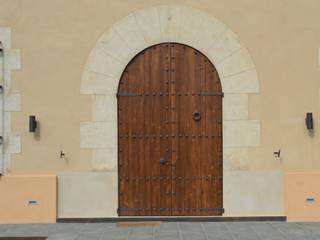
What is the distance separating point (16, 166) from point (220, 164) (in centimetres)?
373

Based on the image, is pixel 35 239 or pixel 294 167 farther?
pixel 294 167

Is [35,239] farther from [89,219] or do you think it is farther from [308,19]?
[308,19]

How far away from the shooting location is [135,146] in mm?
8727

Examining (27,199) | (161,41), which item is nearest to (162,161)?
(161,41)

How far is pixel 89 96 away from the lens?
8719mm

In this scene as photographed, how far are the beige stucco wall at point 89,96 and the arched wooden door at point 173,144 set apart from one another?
1.51ft

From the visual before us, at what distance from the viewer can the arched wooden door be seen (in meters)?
8.70

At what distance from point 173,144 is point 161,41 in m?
1.91

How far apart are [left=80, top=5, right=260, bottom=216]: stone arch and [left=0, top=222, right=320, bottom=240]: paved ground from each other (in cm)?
108

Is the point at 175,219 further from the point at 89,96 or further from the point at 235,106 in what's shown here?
the point at 89,96

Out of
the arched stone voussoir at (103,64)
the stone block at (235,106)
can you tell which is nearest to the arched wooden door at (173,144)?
the stone block at (235,106)

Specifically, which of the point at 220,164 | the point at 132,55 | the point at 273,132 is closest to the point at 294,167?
the point at 273,132

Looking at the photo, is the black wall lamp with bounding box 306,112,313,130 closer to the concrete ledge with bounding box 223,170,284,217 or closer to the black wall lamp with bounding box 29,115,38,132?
the concrete ledge with bounding box 223,170,284,217

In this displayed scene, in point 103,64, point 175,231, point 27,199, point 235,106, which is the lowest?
point 175,231
